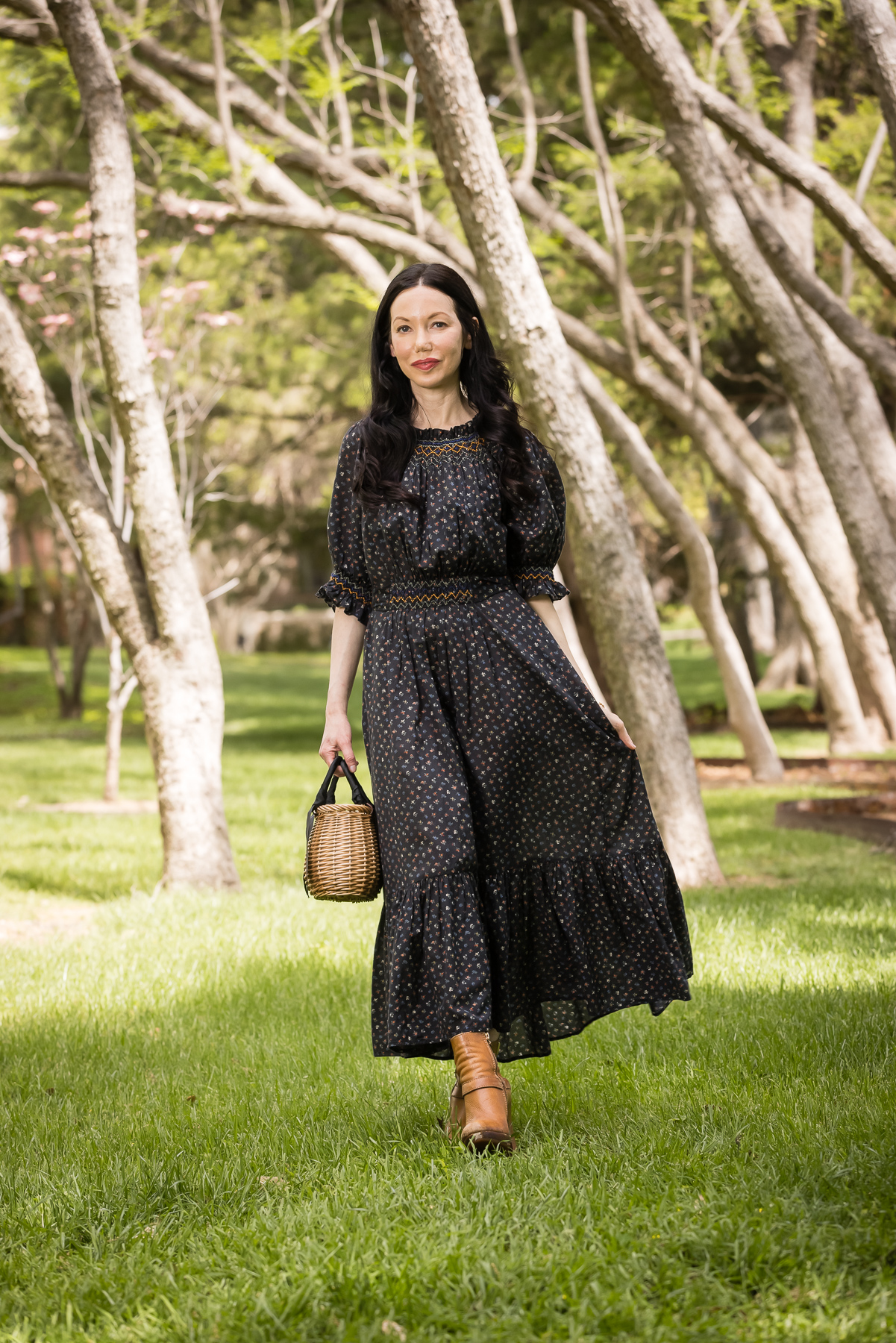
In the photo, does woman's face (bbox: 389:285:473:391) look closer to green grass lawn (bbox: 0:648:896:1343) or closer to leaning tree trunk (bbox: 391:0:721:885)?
green grass lawn (bbox: 0:648:896:1343)

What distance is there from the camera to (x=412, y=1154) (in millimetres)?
2941

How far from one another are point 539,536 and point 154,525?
3422mm

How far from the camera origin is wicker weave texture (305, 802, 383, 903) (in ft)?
10.3

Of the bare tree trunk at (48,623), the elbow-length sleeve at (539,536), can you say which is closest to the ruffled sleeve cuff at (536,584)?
the elbow-length sleeve at (539,536)

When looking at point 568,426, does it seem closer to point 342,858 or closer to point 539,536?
point 539,536

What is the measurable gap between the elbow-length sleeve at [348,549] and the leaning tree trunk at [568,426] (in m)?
3.05

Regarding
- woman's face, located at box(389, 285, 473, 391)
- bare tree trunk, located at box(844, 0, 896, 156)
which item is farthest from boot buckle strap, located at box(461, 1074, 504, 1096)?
bare tree trunk, located at box(844, 0, 896, 156)

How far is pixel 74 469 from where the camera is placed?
20.8ft

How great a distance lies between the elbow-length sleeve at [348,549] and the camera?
3.37 metres

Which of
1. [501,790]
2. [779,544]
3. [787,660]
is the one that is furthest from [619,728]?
[787,660]

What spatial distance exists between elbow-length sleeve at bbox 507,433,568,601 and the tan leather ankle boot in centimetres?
114

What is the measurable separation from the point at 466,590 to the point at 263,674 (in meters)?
24.6

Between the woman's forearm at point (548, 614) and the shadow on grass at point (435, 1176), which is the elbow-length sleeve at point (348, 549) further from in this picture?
the shadow on grass at point (435, 1176)

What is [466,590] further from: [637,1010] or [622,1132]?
[637,1010]
